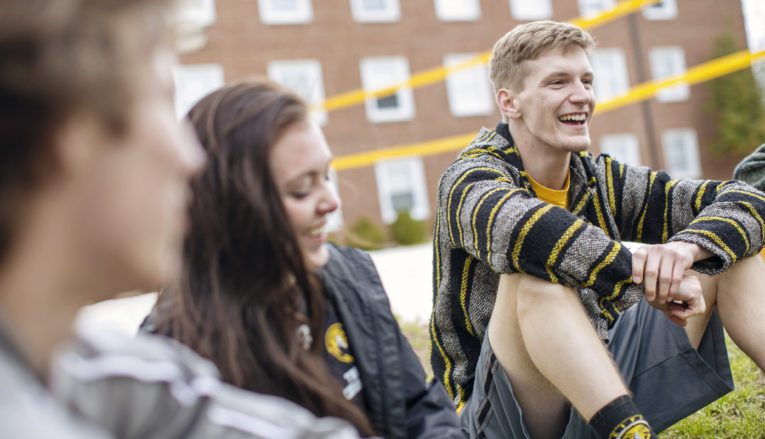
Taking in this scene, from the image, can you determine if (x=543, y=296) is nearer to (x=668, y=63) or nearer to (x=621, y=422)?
(x=621, y=422)

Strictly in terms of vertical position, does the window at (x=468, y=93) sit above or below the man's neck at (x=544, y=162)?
above

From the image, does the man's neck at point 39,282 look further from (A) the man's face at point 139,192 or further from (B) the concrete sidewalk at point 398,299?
(B) the concrete sidewalk at point 398,299

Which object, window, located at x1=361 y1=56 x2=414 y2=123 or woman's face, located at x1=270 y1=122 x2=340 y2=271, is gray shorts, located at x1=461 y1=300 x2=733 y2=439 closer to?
woman's face, located at x1=270 y1=122 x2=340 y2=271

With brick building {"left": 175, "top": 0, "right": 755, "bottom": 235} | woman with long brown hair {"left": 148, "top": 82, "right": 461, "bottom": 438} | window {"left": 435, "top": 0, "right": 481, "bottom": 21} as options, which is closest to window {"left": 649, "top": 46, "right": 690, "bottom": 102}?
brick building {"left": 175, "top": 0, "right": 755, "bottom": 235}

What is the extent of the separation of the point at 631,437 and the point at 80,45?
4.84 ft

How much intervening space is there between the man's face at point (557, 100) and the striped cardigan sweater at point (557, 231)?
81mm

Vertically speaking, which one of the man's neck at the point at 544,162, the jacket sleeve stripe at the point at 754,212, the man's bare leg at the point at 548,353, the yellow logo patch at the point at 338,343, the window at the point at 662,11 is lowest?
the man's bare leg at the point at 548,353

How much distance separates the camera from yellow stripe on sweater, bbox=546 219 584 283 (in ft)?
6.17

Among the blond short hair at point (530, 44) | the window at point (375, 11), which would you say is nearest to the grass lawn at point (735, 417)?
the blond short hair at point (530, 44)

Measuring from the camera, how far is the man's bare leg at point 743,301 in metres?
2.05

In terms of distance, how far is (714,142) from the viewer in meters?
22.4

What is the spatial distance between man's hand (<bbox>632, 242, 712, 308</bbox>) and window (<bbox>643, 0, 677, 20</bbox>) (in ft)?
72.2

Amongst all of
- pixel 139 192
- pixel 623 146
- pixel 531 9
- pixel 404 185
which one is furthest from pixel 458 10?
pixel 139 192

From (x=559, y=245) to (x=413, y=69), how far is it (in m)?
18.6
